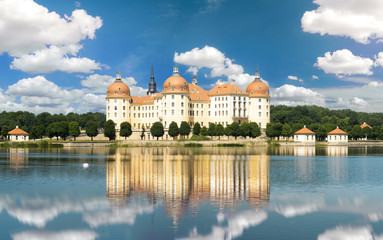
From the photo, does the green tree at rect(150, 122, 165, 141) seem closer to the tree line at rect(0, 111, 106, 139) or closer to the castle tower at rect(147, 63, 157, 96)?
the tree line at rect(0, 111, 106, 139)

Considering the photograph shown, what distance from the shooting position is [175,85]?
120500 mm

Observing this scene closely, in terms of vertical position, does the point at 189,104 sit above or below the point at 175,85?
below

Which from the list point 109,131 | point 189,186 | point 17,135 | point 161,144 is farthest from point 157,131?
point 189,186

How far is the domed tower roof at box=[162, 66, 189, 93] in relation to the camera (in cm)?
12044

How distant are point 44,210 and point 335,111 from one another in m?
180

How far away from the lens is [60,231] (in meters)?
Answer: 17.9

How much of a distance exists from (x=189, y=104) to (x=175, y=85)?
285 inches

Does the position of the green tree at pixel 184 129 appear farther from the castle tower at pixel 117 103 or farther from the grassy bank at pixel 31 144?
the grassy bank at pixel 31 144

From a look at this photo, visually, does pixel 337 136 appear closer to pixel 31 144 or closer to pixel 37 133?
pixel 31 144

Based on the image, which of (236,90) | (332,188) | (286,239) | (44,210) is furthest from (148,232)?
(236,90)

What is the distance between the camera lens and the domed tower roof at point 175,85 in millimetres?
120438

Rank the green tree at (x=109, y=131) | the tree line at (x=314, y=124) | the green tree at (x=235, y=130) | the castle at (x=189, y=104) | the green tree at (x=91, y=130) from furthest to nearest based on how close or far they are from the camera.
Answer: the castle at (x=189, y=104) < the tree line at (x=314, y=124) < the green tree at (x=109, y=131) < the green tree at (x=91, y=130) < the green tree at (x=235, y=130)

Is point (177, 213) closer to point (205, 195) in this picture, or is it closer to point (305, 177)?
point (205, 195)

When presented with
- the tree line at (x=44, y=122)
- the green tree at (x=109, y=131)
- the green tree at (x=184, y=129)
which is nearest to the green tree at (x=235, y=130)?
the green tree at (x=184, y=129)
